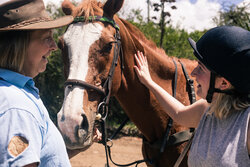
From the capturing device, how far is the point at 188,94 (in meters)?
2.67

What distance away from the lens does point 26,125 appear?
1050mm

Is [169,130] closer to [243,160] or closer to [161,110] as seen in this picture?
[161,110]

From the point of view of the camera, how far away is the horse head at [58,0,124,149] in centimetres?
196

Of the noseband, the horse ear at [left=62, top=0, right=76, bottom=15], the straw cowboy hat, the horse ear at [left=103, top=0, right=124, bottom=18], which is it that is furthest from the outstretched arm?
the straw cowboy hat

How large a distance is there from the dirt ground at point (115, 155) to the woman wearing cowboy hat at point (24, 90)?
518 centimetres

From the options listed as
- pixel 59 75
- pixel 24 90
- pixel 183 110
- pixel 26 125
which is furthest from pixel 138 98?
pixel 59 75

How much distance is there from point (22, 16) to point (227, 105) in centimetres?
125

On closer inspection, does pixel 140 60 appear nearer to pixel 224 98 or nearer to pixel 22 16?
pixel 224 98

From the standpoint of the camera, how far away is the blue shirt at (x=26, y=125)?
1.01 meters

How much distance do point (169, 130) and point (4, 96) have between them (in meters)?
1.75

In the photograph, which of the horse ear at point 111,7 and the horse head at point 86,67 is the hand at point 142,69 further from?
the horse ear at point 111,7

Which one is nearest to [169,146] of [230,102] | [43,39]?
[230,102]

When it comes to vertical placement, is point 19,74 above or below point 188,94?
above

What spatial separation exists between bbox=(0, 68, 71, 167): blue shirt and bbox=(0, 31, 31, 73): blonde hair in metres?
0.04
